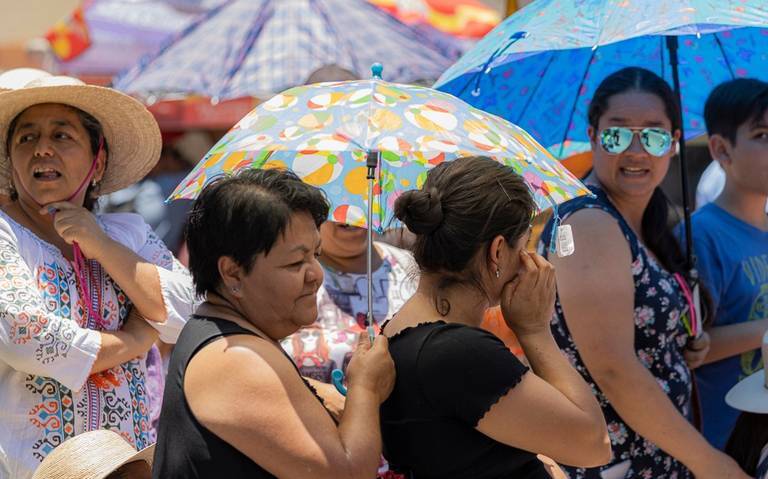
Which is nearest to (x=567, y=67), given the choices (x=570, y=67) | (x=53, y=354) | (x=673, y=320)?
(x=570, y=67)

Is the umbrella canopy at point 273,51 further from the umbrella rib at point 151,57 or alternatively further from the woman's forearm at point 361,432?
the woman's forearm at point 361,432

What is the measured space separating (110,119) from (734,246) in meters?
2.36

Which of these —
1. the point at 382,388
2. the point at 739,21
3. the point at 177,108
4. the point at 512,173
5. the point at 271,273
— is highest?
the point at 739,21

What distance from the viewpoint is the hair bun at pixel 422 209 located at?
2.65 meters

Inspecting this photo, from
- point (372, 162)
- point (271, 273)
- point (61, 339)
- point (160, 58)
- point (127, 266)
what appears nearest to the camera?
point (271, 273)

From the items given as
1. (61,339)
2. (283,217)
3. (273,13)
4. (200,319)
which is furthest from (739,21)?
(273,13)

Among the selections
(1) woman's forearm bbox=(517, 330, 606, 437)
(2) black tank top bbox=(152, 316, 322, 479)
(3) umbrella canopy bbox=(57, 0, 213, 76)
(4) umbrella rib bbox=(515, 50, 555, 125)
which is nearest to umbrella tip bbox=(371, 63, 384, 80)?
(1) woman's forearm bbox=(517, 330, 606, 437)

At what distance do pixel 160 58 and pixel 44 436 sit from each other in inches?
141

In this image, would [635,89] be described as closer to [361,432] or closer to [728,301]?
[728,301]

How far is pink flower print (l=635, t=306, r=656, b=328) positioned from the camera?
3744mm

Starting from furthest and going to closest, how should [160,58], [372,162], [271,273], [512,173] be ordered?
[160,58], [372,162], [512,173], [271,273]

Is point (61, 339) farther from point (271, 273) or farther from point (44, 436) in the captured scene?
point (271, 273)

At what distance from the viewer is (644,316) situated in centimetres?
375

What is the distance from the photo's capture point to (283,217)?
8.36ft
